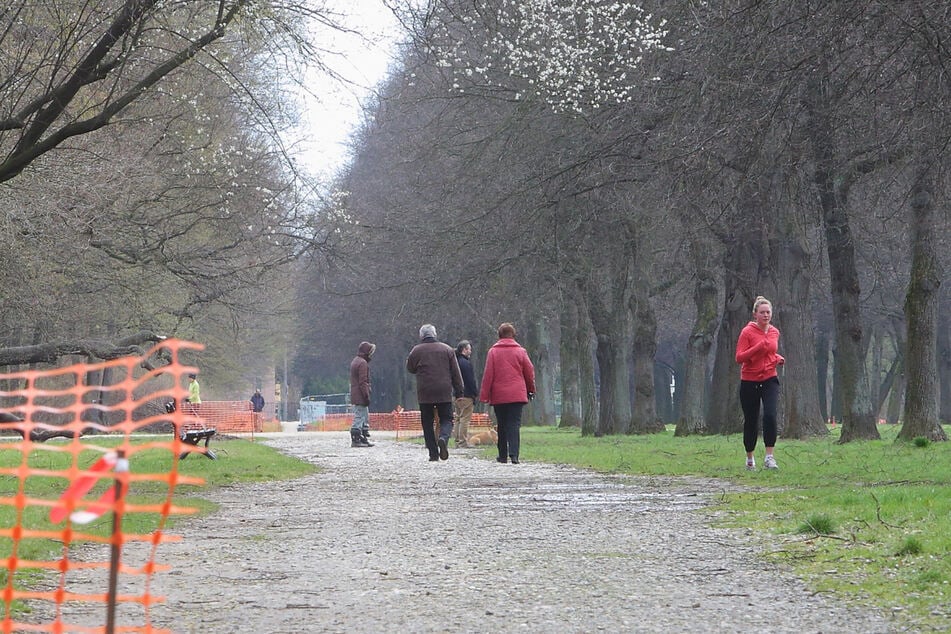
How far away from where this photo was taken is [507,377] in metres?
19.7

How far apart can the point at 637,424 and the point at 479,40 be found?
1429 centimetres

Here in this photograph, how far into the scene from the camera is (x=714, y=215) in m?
24.5

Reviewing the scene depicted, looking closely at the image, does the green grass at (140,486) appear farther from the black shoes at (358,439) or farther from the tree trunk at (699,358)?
the tree trunk at (699,358)

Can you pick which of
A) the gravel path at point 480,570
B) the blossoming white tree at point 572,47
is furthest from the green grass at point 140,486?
the blossoming white tree at point 572,47

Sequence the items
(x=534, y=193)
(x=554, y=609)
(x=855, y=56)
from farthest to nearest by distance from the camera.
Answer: (x=534, y=193)
(x=855, y=56)
(x=554, y=609)

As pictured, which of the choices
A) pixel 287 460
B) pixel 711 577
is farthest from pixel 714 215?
pixel 711 577

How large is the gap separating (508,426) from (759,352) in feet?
16.2

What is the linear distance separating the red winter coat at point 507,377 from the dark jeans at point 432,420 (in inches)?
37.1

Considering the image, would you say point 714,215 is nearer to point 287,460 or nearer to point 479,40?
point 479,40

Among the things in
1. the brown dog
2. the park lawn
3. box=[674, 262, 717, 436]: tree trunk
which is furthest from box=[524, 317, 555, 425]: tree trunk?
the park lawn

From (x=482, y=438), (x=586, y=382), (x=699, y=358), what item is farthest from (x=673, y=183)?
(x=586, y=382)

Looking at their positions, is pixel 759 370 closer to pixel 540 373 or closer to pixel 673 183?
pixel 673 183

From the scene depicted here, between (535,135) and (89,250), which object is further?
(89,250)

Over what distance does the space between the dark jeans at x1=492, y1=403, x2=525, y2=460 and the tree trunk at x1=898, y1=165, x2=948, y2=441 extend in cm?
585
